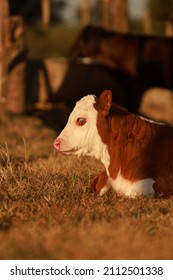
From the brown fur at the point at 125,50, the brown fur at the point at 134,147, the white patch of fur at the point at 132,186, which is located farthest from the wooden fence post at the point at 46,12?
the white patch of fur at the point at 132,186

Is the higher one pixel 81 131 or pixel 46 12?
pixel 81 131

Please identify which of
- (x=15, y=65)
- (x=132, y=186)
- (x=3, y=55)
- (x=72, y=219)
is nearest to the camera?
(x=72, y=219)

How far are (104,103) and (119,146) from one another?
47 cm

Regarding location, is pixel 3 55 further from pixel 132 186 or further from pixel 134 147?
pixel 132 186

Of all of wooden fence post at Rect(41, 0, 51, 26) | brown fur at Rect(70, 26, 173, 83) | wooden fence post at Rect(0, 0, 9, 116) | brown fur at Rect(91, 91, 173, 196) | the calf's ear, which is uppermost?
the calf's ear

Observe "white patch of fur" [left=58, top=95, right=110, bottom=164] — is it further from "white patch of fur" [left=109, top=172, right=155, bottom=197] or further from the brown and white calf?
"white patch of fur" [left=109, top=172, right=155, bottom=197]

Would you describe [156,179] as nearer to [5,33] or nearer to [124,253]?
[124,253]

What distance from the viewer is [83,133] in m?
7.94

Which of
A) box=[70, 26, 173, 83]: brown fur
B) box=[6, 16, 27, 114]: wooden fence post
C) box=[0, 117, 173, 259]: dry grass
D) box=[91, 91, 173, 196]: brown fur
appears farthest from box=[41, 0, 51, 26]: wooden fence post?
Result: box=[91, 91, 173, 196]: brown fur

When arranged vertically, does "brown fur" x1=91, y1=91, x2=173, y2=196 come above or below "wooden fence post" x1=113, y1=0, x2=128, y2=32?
above

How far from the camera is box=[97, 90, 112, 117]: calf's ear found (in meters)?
7.87

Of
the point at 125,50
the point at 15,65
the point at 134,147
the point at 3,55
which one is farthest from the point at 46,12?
the point at 134,147

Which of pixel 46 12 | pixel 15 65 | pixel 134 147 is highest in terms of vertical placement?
pixel 134 147

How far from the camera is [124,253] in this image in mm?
5910
